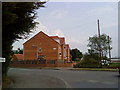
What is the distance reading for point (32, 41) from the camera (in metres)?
57.3

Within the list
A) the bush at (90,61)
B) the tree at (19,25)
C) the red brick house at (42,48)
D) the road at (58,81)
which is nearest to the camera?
the tree at (19,25)

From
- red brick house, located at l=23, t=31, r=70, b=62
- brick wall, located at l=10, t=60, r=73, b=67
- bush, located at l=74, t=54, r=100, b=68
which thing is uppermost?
red brick house, located at l=23, t=31, r=70, b=62

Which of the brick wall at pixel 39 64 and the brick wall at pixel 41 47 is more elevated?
the brick wall at pixel 41 47

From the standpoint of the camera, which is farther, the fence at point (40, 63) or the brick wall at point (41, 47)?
the brick wall at point (41, 47)

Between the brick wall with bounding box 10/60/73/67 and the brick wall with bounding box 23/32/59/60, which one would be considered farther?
the brick wall with bounding box 23/32/59/60

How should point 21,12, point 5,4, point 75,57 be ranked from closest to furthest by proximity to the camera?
1. point 5,4
2. point 21,12
3. point 75,57

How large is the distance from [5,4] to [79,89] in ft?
18.3

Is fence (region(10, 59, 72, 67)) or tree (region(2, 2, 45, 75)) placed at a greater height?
tree (region(2, 2, 45, 75))

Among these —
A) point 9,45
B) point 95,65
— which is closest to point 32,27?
point 9,45

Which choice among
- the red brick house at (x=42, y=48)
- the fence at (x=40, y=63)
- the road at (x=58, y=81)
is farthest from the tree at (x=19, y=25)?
the red brick house at (x=42, y=48)

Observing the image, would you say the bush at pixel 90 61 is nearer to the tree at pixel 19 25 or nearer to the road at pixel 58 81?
the road at pixel 58 81

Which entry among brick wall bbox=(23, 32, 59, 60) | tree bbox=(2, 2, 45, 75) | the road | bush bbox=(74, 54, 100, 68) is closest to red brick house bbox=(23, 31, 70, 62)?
brick wall bbox=(23, 32, 59, 60)

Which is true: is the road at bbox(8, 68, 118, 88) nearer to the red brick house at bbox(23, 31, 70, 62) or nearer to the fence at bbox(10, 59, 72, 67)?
the fence at bbox(10, 59, 72, 67)

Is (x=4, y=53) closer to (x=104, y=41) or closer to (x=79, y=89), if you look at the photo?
(x=79, y=89)
